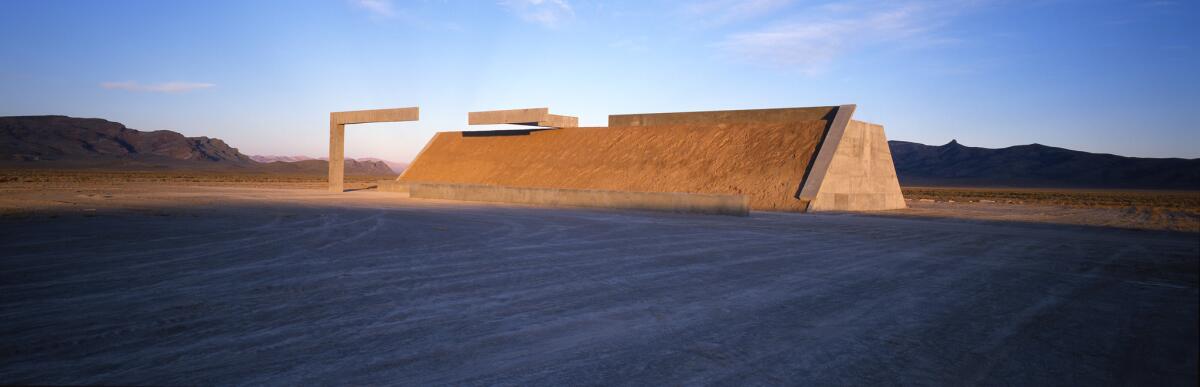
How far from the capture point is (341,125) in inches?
1505

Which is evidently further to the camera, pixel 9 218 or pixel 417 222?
pixel 417 222

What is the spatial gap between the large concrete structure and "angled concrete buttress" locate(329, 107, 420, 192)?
3.53 meters

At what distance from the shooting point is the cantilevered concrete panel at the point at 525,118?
37219 millimetres

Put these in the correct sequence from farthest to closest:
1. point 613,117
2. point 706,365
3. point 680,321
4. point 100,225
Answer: point 613,117
point 100,225
point 680,321
point 706,365

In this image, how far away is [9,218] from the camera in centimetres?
1409

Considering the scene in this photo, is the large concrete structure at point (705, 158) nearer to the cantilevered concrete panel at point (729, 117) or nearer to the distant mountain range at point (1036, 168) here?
the cantilevered concrete panel at point (729, 117)

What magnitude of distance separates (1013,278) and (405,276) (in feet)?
23.5

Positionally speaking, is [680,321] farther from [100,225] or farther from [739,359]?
[100,225]

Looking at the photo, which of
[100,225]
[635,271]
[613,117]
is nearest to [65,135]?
[613,117]

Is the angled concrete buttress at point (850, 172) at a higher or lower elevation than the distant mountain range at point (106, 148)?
lower

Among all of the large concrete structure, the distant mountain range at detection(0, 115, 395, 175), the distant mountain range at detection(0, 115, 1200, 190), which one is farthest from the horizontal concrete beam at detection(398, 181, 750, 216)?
the distant mountain range at detection(0, 115, 395, 175)

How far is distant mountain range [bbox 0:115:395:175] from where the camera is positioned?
13450cm

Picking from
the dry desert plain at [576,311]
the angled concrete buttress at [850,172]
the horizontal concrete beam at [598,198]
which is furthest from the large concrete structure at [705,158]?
the dry desert plain at [576,311]

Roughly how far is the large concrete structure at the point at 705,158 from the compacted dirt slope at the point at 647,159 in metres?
0.06
